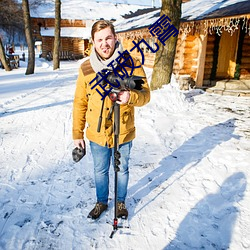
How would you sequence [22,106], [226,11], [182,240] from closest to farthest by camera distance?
[182,240], [22,106], [226,11]

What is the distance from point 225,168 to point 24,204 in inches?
115

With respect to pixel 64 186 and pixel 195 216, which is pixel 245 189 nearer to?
pixel 195 216

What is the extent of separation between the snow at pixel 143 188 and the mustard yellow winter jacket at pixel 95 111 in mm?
958

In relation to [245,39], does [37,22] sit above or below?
above

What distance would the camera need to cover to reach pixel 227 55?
11016 millimetres

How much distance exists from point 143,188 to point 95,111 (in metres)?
1.46

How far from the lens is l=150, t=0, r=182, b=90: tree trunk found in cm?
680

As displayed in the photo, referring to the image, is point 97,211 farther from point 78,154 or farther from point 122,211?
point 78,154

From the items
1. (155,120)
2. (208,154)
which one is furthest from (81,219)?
(155,120)

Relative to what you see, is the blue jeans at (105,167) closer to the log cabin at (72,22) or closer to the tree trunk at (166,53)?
the tree trunk at (166,53)

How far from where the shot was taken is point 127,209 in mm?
2598

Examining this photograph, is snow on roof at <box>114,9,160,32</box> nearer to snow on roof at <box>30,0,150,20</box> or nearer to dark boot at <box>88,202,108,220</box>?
dark boot at <box>88,202,108,220</box>

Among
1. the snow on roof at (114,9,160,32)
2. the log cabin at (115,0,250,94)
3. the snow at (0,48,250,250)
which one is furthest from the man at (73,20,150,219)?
the snow on roof at (114,9,160,32)

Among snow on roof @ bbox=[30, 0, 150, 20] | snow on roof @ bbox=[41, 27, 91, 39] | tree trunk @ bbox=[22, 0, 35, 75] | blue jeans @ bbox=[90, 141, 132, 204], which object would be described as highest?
snow on roof @ bbox=[30, 0, 150, 20]
